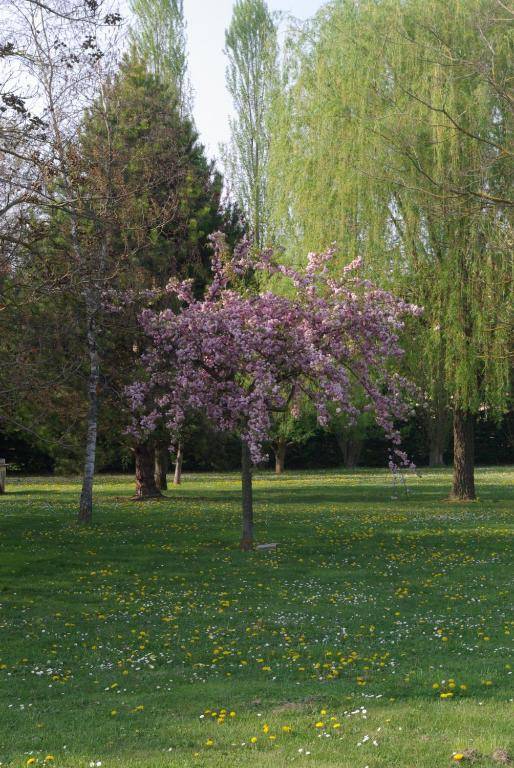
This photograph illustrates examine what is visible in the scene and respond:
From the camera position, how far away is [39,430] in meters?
23.4

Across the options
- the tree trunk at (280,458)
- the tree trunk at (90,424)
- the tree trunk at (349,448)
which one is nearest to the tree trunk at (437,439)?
the tree trunk at (349,448)

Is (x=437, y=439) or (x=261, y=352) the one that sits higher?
(x=261, y=352)

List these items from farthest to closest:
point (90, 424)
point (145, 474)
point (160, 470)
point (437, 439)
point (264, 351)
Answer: point (437, 439), point (160, 470), point (145, 474), point (90, 424), point (264, 351)

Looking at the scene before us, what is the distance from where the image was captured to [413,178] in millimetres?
22031

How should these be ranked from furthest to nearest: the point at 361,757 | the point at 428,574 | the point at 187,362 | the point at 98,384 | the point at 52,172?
the point at 98,384 → the point at 187,362 → the point at 428,574 → the point at 52,172 → the point at 361,757

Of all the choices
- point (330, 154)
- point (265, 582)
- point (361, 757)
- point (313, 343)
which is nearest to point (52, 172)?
point (313, 343)

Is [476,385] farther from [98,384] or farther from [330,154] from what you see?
[98,384]

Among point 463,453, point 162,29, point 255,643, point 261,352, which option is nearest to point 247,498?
point 261,352

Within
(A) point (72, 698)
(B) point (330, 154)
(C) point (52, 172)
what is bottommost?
(A) point (72, 698)

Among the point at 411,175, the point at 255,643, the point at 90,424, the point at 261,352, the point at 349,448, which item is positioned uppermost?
the point at 411,175

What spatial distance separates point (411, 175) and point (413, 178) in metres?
0.16

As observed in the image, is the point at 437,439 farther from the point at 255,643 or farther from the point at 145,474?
the point at 255,643

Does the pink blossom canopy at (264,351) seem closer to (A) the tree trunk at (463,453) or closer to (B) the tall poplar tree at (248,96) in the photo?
(A) the tree trunk at (463,453)

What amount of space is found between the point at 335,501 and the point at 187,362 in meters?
11.9
